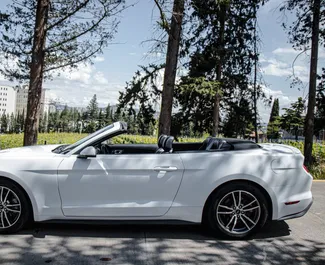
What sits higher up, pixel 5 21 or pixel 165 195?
pixel 5 21

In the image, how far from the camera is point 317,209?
6027 millimetres

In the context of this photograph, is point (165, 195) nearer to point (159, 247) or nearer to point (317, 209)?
point (159, 247)

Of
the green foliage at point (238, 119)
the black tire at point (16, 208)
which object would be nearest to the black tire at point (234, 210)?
the black tire at point (16, 208)

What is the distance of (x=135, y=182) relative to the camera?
4129mm

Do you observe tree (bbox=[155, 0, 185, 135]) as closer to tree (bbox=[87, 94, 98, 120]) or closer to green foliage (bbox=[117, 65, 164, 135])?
green foliage (bbox=[117, 65, 164, 135])

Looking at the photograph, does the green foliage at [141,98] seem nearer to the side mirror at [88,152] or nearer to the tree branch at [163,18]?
the tree branch at [163,18]

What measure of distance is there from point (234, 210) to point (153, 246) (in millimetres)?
1067

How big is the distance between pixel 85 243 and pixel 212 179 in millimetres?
1614

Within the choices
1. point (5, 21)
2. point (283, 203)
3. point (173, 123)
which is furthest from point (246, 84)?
point (283, 203)

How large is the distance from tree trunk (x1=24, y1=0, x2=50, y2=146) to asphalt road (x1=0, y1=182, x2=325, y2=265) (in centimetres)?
461

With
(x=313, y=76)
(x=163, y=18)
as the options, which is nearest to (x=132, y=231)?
(x=163, y=18)

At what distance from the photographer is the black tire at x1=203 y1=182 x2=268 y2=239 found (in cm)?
422

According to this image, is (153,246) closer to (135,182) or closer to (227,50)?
(135,182)

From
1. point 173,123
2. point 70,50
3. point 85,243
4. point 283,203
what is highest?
point 70,50
